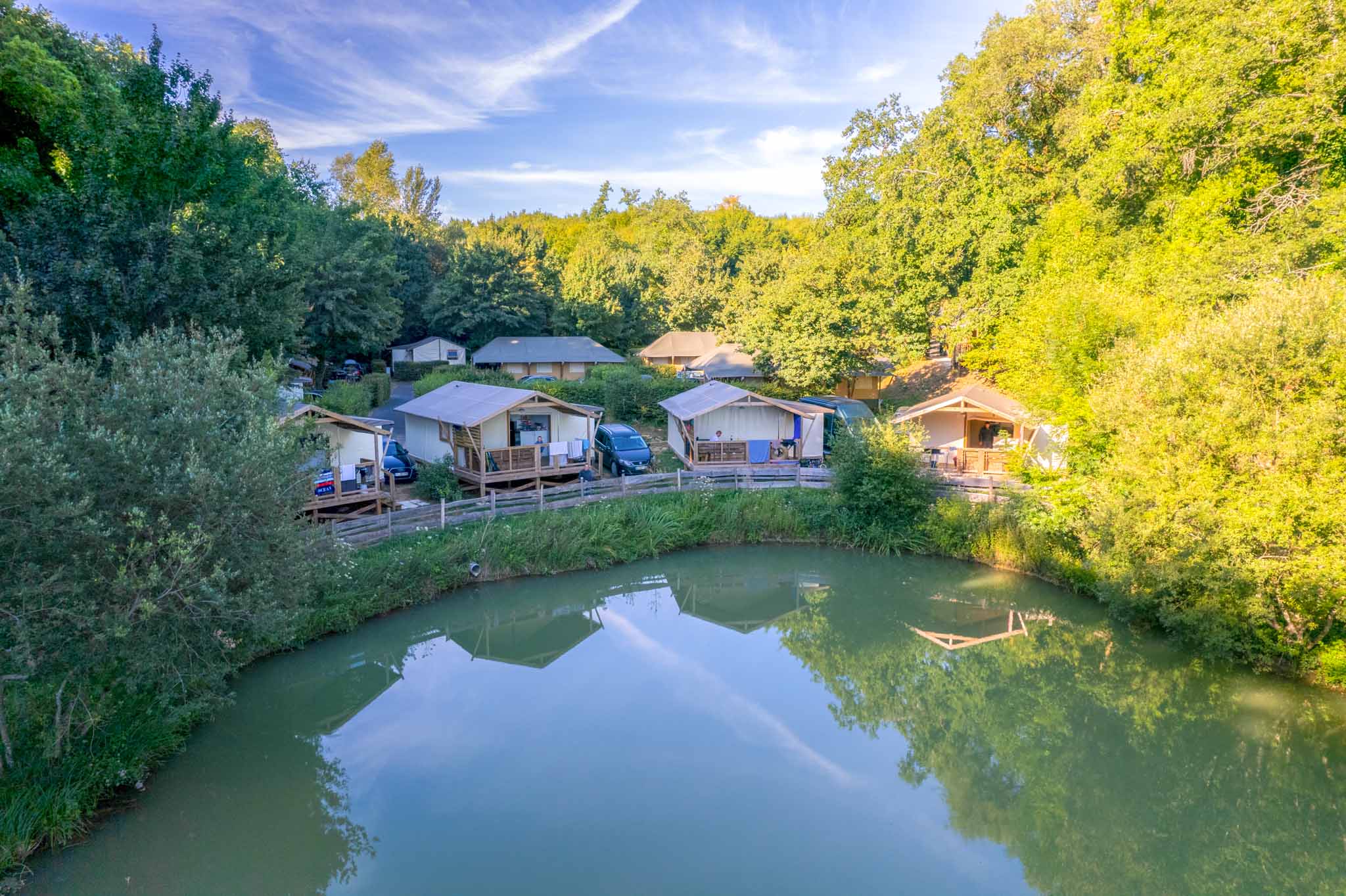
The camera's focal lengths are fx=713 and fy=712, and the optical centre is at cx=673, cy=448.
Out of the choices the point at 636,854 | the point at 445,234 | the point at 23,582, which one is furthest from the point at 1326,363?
the point at 445,234

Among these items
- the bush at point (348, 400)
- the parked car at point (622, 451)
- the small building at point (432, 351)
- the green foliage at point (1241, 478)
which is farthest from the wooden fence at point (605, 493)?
the small building at point (432, 351)

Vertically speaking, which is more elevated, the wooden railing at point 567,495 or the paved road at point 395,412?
the paved road at point 395,412

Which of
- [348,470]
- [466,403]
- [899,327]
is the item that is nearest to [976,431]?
[899,327]

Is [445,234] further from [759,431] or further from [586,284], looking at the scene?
[759,431]

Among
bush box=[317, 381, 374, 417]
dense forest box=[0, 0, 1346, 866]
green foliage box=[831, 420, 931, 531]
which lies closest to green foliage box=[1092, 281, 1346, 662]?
dense forest box=[0, 0, 1346, 866]

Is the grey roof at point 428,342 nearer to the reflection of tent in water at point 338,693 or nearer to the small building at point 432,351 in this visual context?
the small building at point 432,351
